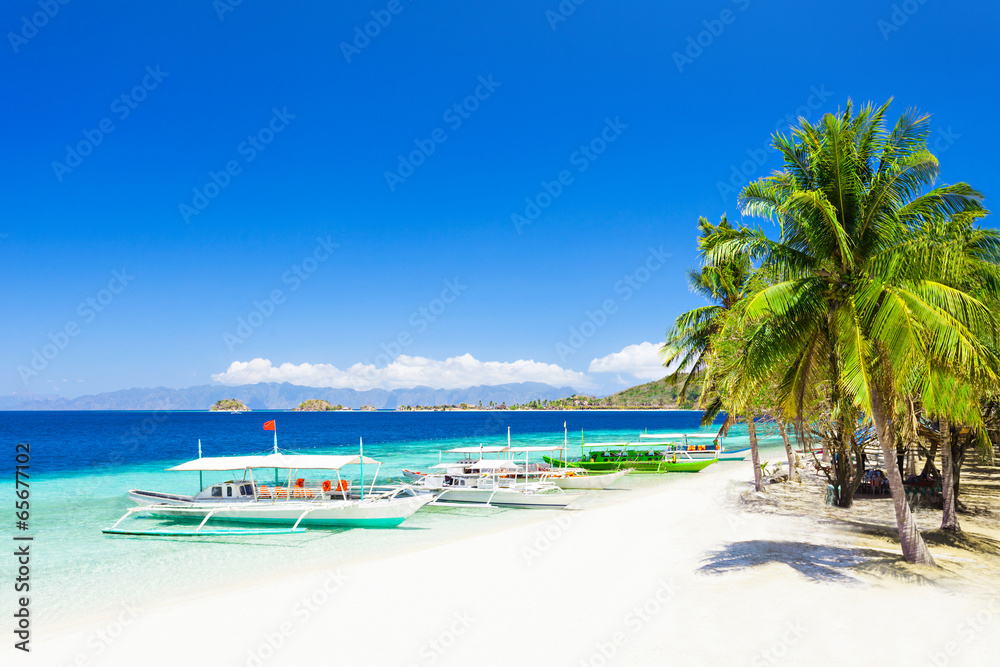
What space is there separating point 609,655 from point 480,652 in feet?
5.94

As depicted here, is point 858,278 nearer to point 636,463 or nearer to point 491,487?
point 491,487

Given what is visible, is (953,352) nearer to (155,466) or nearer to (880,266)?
(880,266)

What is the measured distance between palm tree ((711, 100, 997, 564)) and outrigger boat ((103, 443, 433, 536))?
13.4 m

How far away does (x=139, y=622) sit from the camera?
33.6 ft

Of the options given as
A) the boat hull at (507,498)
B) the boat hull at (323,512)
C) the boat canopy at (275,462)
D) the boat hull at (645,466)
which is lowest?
the boat hull at (645,466)

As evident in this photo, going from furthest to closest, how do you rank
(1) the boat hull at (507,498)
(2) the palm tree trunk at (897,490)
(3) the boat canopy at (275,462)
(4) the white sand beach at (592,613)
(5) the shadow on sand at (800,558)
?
(1) the boat hull at (507,498) → (3) the boat canopy at (275,462) → (5) the shadow on sand at (800,558) → (2) the palm tree trunk at (897,490) → (4) the white sand beach at (592,613)

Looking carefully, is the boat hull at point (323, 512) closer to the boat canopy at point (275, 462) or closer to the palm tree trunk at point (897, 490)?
the boat canopy at point (275, 462)

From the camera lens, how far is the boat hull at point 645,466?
34.7 meters

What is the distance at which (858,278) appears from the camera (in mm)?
9672

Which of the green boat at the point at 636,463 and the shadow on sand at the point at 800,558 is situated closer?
the shadow on sand at the point at 800,558

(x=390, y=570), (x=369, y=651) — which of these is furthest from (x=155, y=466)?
(x=369, y=651)

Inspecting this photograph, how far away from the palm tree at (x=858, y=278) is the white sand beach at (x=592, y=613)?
2.14m

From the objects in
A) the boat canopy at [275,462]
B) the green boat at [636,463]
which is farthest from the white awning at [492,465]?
the boat canopy at [275,462]

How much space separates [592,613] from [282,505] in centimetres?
1379
